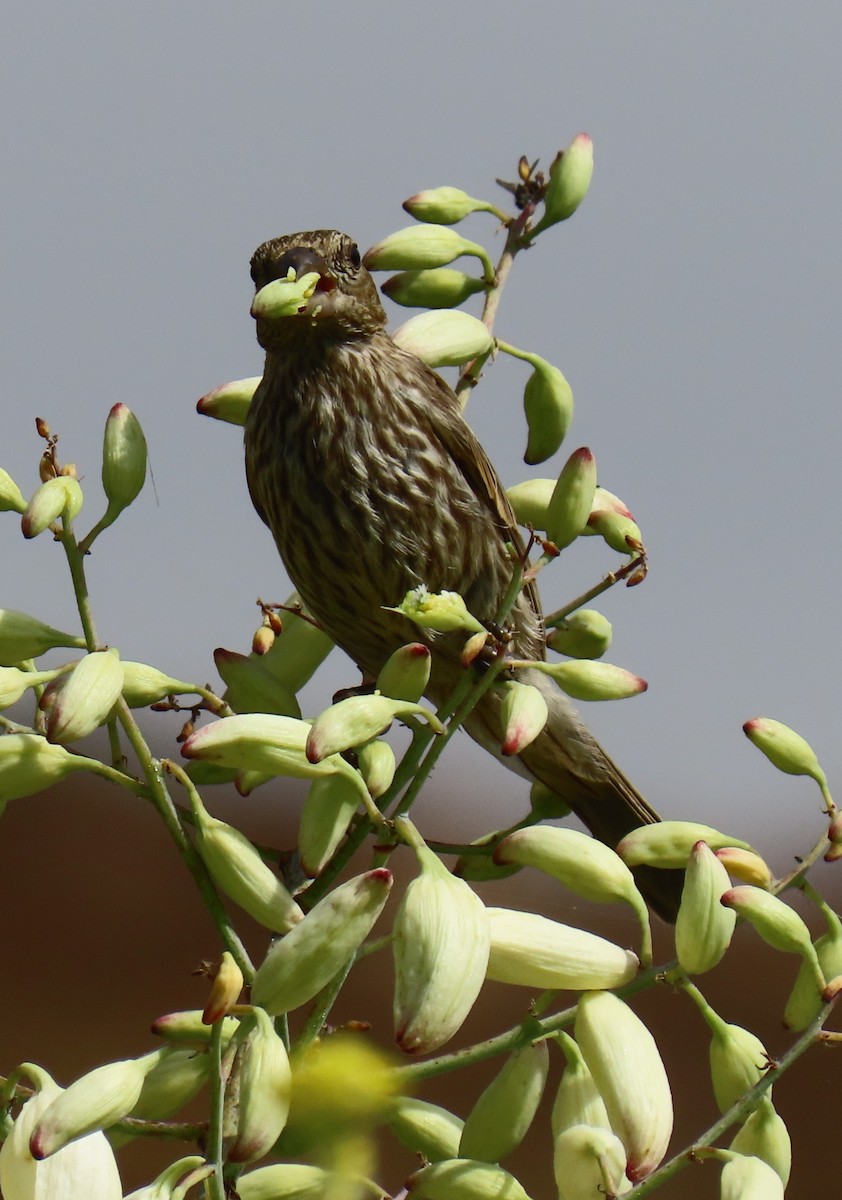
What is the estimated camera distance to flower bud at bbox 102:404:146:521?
1159 millimetres

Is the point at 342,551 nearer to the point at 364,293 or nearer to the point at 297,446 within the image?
the point at 297,446

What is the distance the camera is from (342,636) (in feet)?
6.36

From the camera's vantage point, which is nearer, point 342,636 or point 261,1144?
point 261,1144

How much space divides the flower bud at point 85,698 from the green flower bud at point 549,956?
296mm

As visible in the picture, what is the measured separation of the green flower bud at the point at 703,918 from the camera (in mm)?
1024

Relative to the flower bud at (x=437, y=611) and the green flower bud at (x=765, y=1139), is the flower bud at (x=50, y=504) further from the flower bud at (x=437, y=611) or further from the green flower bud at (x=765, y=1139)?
the green flower bud at (x=765, y=1139)

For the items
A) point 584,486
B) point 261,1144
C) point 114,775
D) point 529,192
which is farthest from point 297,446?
point 261,1144

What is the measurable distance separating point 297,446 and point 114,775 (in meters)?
1.05

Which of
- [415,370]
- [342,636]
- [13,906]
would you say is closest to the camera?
[342,636]

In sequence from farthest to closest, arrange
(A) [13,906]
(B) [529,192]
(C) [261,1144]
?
(A) [13,906]
(B) [529,192]
(C) [261,1144]

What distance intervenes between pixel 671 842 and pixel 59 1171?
477 mm

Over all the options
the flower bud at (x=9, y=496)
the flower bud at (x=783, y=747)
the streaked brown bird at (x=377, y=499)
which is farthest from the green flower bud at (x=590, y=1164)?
the streaked brown bird at (x=377, y=499)

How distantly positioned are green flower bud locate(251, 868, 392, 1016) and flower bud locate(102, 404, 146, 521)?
369 mm

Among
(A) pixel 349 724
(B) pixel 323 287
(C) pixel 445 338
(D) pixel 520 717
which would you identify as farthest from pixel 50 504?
(B) pixel 323 287
